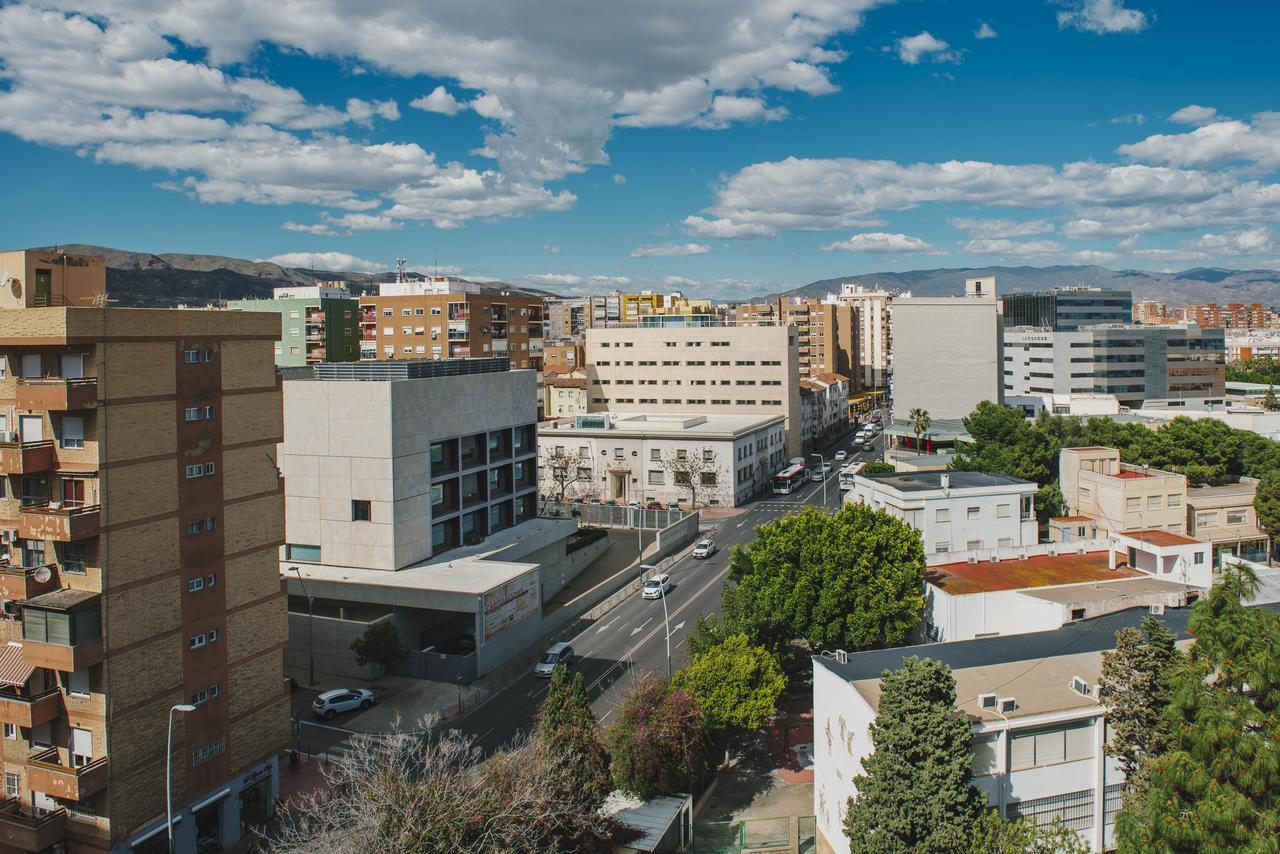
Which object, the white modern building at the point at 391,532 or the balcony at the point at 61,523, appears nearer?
the balcony at the point at 61,523

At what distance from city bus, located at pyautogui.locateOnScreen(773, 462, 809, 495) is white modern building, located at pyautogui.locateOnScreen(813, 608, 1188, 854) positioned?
227 ft

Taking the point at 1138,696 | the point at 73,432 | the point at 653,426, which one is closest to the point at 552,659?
the point at 73,432

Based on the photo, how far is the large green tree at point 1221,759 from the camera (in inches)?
787

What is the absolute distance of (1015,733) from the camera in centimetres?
2722

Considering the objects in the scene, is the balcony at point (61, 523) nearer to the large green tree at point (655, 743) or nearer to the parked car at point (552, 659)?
the large green tree at point (655, 743)

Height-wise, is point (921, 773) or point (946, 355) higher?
point (946, 355)

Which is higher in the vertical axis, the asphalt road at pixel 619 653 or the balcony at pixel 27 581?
the balcony at pixel 27 581

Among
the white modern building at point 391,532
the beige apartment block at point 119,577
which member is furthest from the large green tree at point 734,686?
the beige apartment block at point 119,577

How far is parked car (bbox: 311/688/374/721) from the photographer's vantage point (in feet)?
139

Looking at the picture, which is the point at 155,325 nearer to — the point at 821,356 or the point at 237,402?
the point at 237,402

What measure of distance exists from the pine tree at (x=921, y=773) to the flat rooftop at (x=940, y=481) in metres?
27.6

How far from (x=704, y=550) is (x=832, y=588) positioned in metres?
30.6

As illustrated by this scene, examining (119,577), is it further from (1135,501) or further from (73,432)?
(1135,501)

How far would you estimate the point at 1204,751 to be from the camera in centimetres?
2152
